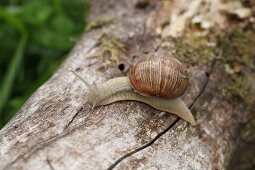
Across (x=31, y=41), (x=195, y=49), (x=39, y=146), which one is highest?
(x=39, y=146)

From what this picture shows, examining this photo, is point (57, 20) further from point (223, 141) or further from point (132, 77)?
point (223, 141)

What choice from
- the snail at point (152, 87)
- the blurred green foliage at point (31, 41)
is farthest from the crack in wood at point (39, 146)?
the blurred green foliage at point (31, 41)

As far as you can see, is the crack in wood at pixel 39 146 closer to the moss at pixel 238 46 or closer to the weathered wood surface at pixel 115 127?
the weathered wood surface at pixel 115 127

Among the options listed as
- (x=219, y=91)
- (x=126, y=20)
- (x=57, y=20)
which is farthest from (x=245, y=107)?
(x=57, y=20)

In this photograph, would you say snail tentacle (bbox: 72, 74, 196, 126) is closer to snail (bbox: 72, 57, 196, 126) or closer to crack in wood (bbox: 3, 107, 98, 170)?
snail (bbox: 72, 57, 196, 126)

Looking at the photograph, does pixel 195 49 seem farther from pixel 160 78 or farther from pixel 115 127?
pixel 115 127

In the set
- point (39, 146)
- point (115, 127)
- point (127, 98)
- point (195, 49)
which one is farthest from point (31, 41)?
point (39, 146)
